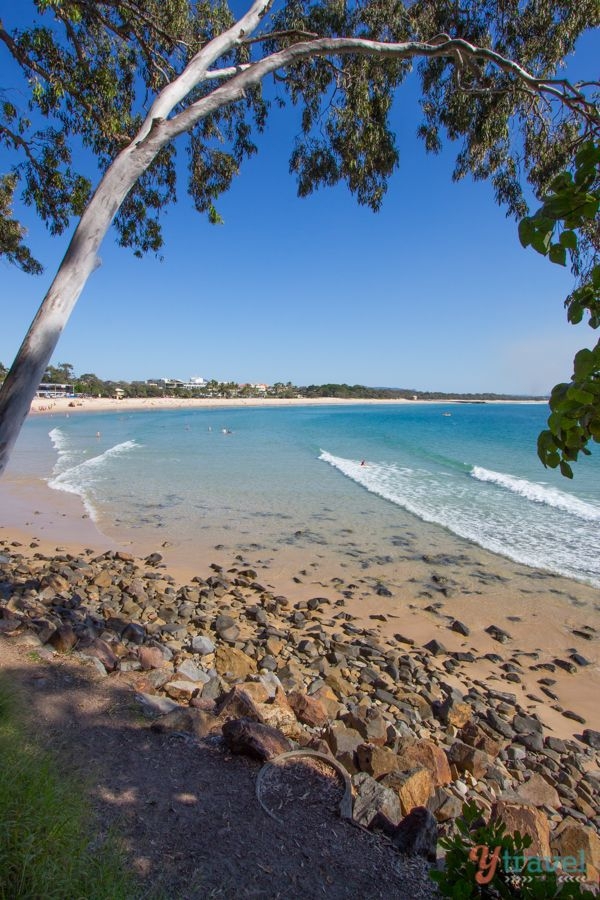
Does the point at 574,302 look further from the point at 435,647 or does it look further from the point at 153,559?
the point at 153,559

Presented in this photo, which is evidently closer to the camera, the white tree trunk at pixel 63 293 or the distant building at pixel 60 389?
the white tree trunk at pixel 63 293

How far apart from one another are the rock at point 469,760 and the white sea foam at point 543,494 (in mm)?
10839

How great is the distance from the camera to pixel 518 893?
5.18 ft

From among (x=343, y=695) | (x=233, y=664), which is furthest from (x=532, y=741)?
(x=233, y=664)

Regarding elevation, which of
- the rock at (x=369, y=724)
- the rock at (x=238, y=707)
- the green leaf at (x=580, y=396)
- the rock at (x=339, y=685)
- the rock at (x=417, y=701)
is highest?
the green leaf at (x=580, y=396)

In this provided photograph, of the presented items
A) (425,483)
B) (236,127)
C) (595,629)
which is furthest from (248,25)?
(425,483)

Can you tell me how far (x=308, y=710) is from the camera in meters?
3.91

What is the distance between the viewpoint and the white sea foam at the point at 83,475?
14.7 m

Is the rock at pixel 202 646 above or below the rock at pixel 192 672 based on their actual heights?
below

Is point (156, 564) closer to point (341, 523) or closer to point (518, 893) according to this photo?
point (341, 523)

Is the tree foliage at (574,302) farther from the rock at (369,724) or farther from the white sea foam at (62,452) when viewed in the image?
the white sea foam at (62,452)

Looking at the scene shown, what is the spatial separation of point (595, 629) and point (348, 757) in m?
5.17

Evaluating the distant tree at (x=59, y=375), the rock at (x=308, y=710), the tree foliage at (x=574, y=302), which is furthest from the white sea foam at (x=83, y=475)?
the distant tree at (x=59, y=375)

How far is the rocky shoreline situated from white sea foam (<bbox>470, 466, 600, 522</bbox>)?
309 inches
